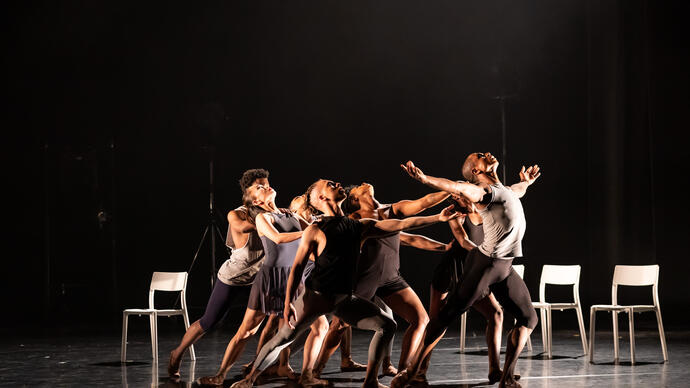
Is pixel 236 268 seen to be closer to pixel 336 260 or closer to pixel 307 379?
pixel 307 379

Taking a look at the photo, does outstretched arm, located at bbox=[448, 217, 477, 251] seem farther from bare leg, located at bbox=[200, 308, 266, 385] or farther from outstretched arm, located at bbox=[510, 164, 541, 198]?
bare leg, located at bbox=[200, 308, 266, 385]

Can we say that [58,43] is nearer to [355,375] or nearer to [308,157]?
[308,157]

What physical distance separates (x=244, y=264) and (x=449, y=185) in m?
1.60

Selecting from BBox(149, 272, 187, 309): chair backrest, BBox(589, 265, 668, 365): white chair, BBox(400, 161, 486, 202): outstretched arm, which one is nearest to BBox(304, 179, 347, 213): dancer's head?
BBox(400, 161, 486, 202): outstretched arm

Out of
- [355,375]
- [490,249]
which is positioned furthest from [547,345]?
[490,249]

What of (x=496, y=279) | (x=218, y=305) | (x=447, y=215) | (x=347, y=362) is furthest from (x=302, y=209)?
(x=447, y=215)

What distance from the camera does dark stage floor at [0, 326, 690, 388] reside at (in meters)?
5.74

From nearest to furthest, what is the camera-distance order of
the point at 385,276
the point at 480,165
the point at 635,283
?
the point at 480,165 < the point at 385,276 < the point at 635,283

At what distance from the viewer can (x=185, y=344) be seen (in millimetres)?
5867

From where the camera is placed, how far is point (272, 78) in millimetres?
11188

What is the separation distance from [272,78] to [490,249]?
6512 mm

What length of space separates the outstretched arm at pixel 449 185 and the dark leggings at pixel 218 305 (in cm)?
154

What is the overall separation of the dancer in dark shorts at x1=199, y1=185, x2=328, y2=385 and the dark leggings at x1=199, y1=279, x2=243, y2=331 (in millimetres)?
203

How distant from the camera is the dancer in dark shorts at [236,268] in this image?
227 inches
